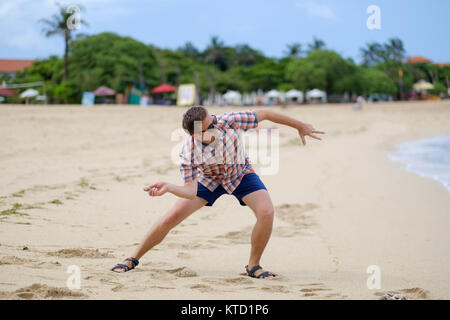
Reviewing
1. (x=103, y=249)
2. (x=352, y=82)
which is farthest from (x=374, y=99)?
(x=103, y=249)

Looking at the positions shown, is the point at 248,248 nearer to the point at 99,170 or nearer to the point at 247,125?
the point at 247,125

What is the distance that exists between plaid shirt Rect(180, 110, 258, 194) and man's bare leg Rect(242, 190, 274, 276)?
0.18 metres

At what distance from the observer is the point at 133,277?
363cm

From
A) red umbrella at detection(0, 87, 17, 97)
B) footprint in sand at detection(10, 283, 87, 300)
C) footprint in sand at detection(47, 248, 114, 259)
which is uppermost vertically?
red umbrella at detection(0, 87, 17, 97)

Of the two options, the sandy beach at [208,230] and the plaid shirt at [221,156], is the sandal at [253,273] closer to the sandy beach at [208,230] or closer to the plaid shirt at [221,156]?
the sandy beach at [208,230]

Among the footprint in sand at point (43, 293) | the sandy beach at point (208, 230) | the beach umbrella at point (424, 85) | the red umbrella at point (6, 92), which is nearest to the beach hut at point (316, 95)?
the beach umbrella at point (424, 85)

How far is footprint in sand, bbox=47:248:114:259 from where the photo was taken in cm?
414

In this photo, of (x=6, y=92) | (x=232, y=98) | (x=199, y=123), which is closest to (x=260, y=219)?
(x=199, y=123)

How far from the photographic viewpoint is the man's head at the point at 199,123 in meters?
3.66

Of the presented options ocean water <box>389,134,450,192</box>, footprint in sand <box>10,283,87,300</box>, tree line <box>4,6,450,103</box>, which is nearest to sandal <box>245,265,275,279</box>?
footprint in sand <box>10,283,87,300</box>

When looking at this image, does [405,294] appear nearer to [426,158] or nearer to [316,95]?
[426,158]

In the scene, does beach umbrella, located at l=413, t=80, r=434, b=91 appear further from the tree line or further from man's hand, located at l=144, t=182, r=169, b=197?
man's hand, located at l=144, t=182, r=169, b=197

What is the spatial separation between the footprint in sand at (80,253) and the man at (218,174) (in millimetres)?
468
